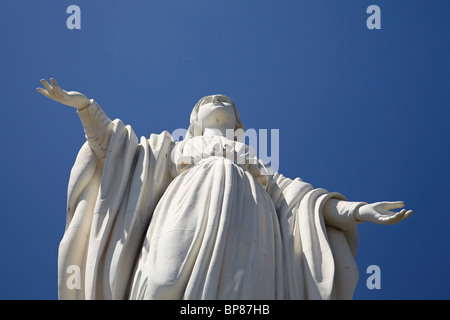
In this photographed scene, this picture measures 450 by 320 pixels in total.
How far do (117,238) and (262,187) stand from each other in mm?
2116

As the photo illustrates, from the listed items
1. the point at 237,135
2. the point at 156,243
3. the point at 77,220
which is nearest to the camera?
the point at 156,243

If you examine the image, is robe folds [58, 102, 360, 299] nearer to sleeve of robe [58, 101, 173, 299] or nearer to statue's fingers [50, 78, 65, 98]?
sleeve of robe [58, 101, 173, 299]

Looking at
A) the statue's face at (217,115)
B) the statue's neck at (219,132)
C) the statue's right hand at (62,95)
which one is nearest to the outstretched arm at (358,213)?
the statue's neck at (219,132)

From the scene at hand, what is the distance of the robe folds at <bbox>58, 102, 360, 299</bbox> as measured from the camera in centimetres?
851

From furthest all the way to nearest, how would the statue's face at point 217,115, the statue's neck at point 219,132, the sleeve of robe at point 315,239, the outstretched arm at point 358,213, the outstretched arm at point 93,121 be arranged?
the statue's face at point 217,115 < the statue's neck at point 219,132 < the outstretched arm at point 93,121 < the outstretched arm at point 358,213 < the sleeve of robe at point 315,239

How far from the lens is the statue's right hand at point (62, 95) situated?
956cm

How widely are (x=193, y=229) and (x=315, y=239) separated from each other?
188 cm

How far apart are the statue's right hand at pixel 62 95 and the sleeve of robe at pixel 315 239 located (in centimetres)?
292

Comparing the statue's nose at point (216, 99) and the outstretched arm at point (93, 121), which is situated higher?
the statue's nose at point (216, 99)

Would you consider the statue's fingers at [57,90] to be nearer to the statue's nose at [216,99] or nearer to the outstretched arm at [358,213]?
the statue's nose at [216,99]

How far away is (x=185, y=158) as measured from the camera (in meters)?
10.3

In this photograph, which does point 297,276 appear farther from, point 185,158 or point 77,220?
point 77,220

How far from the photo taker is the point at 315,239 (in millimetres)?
9781
